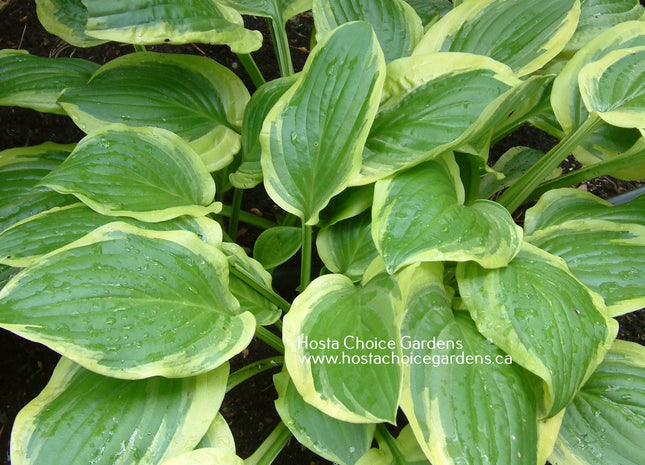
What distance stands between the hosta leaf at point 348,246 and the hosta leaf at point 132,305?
23 centimetres

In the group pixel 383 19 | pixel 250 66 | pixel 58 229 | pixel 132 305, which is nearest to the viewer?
pixel 132 305

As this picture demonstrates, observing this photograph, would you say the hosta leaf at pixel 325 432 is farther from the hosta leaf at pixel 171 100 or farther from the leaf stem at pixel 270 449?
the hosta leaf at pixel 171 100

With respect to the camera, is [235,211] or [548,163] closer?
[548,163]

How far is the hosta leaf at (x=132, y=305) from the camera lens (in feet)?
2.17

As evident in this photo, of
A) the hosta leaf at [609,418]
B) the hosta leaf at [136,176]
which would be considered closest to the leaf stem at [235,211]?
the hosta leaf at [136,176]

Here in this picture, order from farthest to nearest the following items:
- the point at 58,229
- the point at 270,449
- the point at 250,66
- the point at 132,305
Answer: the point at 250,66, the point at 270,449, the point at 58,229, the point at 132,305

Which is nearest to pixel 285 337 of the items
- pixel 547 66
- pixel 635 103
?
pixel 635 103

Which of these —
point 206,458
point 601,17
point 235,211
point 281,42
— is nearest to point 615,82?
point 601,17

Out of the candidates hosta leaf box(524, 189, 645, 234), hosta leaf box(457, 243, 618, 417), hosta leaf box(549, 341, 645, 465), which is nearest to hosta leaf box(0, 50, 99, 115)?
hosta leaf box(457, 243, 618, 417)

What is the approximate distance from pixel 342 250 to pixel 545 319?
0.37 m

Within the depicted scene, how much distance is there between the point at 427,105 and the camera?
0.87 metres

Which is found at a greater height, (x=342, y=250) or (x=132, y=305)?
(x=132, y=305)

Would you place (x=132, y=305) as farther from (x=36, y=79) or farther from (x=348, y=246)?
(x=36, y=79)

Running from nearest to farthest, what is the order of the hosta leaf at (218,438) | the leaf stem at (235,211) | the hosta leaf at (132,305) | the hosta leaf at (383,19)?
the hosta leaf at (132,305), the hosta leaf at (218,438), the hosta leaf at (383,19), the leaf stem at (235,211)
